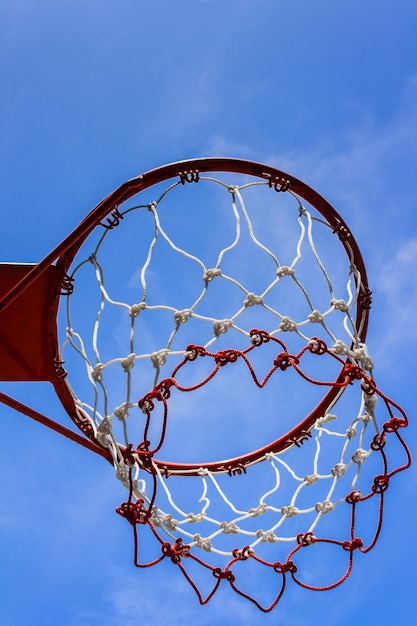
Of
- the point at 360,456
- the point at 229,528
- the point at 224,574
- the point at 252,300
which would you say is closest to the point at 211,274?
the point at 252,300

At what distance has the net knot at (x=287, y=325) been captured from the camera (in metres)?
3.35

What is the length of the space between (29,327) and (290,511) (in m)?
1.53

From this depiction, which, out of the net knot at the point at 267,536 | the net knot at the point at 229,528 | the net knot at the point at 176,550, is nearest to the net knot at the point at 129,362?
the net knot at the point at 176,550

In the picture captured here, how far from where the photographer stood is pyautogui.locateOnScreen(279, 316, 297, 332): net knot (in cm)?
335

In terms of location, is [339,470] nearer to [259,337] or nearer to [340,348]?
[340,348]

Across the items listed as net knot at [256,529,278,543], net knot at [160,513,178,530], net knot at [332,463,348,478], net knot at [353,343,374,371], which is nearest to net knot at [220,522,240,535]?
net knot at [256,529,278,543]

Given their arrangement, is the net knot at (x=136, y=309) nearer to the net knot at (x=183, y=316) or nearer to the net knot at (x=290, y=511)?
the net knot at (x=183, y=316)

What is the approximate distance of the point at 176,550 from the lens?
3.13m

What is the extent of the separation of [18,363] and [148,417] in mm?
968

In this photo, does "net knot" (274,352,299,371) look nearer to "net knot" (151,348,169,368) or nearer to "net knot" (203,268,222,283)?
"net knot" (151,348,169,368)

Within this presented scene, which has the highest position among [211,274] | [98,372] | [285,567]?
[211,274]

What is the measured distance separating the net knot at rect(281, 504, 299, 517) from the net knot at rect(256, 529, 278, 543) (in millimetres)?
124

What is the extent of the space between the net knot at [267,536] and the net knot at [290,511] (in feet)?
0.41

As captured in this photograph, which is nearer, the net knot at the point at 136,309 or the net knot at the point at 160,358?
the net knot at the point at 160,358
